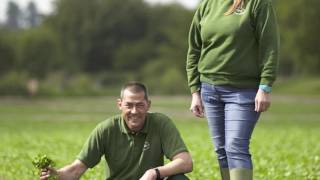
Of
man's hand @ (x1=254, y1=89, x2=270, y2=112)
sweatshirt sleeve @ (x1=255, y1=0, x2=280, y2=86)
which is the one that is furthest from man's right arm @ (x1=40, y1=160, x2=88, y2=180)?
sweatshirt sleeve @ (x1=255, y1=0, x2=280, y2=86)

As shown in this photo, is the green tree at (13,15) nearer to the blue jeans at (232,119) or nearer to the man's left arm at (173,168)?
the blue jeans at (232,119)

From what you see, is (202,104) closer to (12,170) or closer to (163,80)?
(12,170)

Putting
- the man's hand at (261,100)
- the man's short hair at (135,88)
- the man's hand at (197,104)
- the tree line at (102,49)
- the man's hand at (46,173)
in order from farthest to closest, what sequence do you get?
the tree line at (102,49), the man's hand at (197,104), the man's short hair at (135,88), the man's hand at (261,100), the man's hand at (46,173)

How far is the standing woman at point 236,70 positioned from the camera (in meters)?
5.40

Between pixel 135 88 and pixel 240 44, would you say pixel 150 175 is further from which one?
pixel 240 44

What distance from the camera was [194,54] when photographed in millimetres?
5965

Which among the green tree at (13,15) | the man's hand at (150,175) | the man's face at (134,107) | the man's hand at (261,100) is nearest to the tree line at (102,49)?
the man's face at (134,107)

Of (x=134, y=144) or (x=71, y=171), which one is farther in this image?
(x=134, y=144)

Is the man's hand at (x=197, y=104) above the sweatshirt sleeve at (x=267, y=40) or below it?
below

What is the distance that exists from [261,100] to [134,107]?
1044 millimetres

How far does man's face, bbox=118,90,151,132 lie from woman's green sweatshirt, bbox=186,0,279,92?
24.6 inches

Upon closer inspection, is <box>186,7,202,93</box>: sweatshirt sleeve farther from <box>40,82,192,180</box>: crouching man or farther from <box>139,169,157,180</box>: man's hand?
<box>139,169,157,180</box>: man's hand

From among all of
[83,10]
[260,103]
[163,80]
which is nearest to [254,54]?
[260,103]

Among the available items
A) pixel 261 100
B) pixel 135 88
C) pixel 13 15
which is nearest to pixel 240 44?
pixel 261 100
